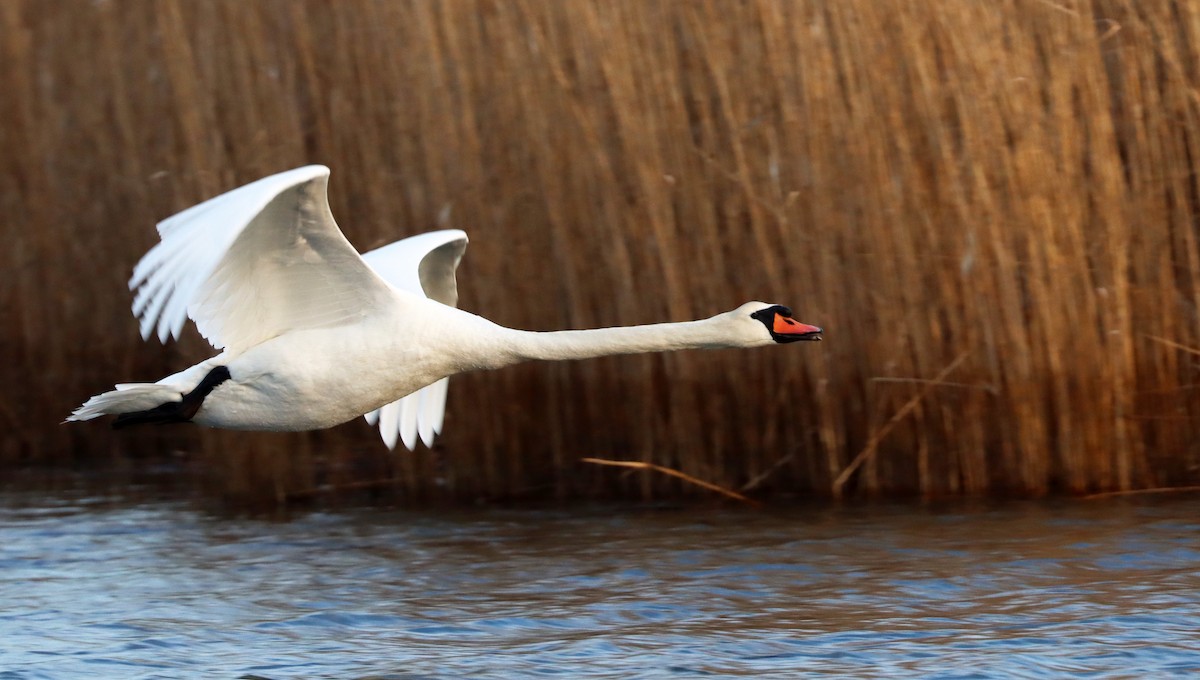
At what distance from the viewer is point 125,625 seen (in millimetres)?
6883

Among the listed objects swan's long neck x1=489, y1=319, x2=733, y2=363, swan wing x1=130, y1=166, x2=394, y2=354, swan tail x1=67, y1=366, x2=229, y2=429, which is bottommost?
swan tail x1=67, y1=366, x2=229, y2=429

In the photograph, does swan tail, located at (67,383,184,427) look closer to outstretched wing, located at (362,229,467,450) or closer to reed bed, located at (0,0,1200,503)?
outstretched wing, located at (362,229,467,450)

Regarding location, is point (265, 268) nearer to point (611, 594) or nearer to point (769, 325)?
point (769, 325)

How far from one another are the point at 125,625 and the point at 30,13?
456 centimetres

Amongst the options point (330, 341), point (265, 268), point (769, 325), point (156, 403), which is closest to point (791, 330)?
point (769, 325)

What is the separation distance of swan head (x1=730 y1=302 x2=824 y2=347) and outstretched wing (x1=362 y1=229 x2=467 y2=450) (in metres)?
1.51

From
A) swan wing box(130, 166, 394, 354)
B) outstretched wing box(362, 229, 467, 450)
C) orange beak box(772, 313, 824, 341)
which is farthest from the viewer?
outstretched wing box(362, 229, 467, 450)

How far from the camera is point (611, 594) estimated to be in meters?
7.11

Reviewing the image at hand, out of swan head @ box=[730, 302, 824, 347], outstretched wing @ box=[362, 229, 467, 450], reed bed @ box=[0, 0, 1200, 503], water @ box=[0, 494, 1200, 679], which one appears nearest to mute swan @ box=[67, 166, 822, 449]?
swan head @ box=[730, 302, 824, 347]

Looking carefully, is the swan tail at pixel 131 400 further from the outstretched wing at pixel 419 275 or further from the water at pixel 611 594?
the outstretched wing at pixel 419 275

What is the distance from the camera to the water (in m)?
6.19

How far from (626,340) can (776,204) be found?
6.77ft

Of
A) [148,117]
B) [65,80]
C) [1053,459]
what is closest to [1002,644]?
[1053,459]

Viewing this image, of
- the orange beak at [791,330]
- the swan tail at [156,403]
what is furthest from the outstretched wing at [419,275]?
the orange beak at [791,330]
